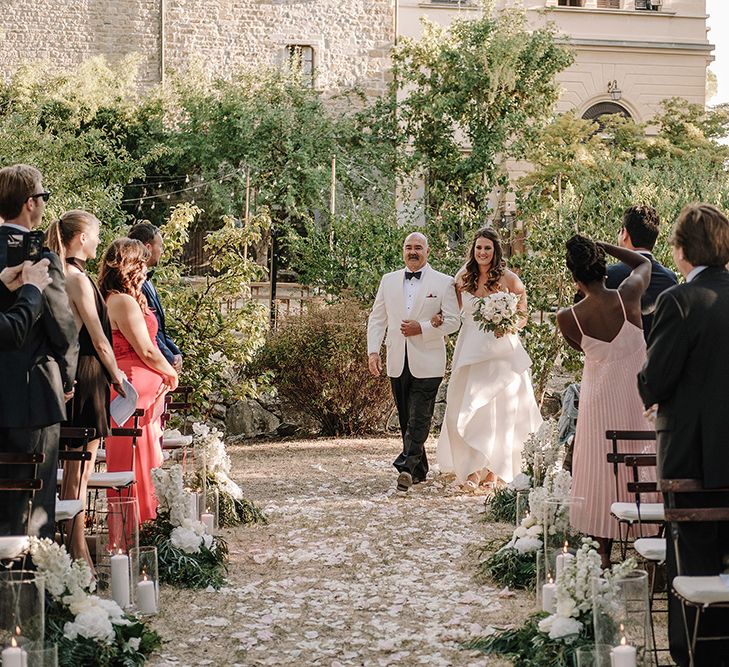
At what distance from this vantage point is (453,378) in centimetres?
1027

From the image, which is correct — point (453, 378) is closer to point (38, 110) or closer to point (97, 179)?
point (97, 179)

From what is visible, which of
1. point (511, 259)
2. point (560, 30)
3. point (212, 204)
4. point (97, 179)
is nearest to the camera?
point (511, 259)

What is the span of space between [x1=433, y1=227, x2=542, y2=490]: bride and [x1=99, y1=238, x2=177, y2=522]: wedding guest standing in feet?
10.2

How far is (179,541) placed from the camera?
23.5 feet

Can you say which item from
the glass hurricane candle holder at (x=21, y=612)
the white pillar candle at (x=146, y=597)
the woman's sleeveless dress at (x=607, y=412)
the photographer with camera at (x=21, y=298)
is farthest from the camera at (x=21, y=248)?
the woman's sleeveless dress at (x=607, y=412)

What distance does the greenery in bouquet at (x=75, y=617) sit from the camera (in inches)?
198

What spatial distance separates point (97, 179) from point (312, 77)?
801 cm

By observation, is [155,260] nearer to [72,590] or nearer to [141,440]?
[141,440]

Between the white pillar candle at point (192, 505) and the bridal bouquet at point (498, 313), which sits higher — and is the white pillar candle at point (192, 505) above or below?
below

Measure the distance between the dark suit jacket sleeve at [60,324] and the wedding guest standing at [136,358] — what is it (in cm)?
185

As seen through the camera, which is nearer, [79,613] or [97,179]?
[79,613]

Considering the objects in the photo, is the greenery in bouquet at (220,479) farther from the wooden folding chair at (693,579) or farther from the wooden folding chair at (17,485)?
the wooden folding chair at (693,579)

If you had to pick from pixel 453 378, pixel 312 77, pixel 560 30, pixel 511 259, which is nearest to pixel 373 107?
pixel 312 77

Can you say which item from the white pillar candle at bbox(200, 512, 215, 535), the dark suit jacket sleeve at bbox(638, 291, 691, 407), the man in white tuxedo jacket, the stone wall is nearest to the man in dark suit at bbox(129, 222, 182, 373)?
the white pillar candle at bbox(200, 512, 215, 535)
